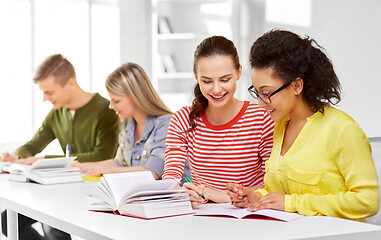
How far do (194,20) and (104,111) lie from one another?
328 centimetres

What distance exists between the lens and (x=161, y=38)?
643cm

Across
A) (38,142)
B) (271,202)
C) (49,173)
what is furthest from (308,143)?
(38,142)

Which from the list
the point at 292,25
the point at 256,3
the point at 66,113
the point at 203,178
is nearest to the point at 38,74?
the point at 66,113

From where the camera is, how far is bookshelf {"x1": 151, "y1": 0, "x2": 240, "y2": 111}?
20.8ft

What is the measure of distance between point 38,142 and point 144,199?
89.6 inches

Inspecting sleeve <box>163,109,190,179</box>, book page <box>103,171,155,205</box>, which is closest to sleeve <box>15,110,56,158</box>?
sleeve <box>163,109,190,179</box>

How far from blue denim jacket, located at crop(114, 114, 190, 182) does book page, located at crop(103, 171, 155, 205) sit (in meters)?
0.81

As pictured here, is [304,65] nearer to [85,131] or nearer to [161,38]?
[85,131]

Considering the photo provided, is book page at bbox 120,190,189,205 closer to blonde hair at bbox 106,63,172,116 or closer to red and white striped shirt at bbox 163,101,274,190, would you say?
red and white striped shirt at bbox 163,101,274,190

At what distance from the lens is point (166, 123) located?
2.91 meters

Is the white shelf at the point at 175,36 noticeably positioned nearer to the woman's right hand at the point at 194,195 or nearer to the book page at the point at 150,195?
the woman's right hand at the point at 194,195

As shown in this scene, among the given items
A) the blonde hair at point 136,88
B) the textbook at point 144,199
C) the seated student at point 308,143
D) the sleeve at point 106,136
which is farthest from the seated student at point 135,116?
the seated student at point 308,143

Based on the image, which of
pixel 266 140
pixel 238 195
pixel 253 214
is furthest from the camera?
pixel 266 140

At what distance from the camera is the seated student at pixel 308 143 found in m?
1.61
